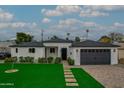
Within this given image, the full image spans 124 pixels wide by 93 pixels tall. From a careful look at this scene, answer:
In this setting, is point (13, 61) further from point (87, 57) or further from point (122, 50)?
point (122, 50)

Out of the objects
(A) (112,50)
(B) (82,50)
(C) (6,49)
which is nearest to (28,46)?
(B) (82,50)

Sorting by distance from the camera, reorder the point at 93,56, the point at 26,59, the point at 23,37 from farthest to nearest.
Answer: the point at 23,37
the point at 26,59
the point at 93,56

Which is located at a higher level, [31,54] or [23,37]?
[23,37]

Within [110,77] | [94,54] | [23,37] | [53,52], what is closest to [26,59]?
[53,52]

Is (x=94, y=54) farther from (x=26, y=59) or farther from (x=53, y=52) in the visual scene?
(x=26, y=59)

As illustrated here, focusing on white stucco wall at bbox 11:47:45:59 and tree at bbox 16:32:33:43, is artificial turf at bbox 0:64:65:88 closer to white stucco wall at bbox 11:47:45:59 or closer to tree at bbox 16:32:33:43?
white stucco wall at bbox 11:47:45:59

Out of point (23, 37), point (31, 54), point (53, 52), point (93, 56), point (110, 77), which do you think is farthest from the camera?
point (23, 37)

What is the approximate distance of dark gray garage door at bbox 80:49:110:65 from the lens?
35438mm

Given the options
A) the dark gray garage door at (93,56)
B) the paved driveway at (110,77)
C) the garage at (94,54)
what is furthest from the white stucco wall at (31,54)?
the paved driveway at (110,77)

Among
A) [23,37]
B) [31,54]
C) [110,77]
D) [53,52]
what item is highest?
[23,37]

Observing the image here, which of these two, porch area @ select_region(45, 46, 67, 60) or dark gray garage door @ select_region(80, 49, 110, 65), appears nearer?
dark gray garage door @ select_region(80, 49, 110, 65)

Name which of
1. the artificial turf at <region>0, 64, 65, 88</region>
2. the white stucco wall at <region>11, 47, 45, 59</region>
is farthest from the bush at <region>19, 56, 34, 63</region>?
the artificial turf at <region>0, 64, 65, 88</region>

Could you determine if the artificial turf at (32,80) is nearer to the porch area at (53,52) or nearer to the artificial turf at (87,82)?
the artificial turf at (87,82)

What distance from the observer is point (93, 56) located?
35500 millimetres
